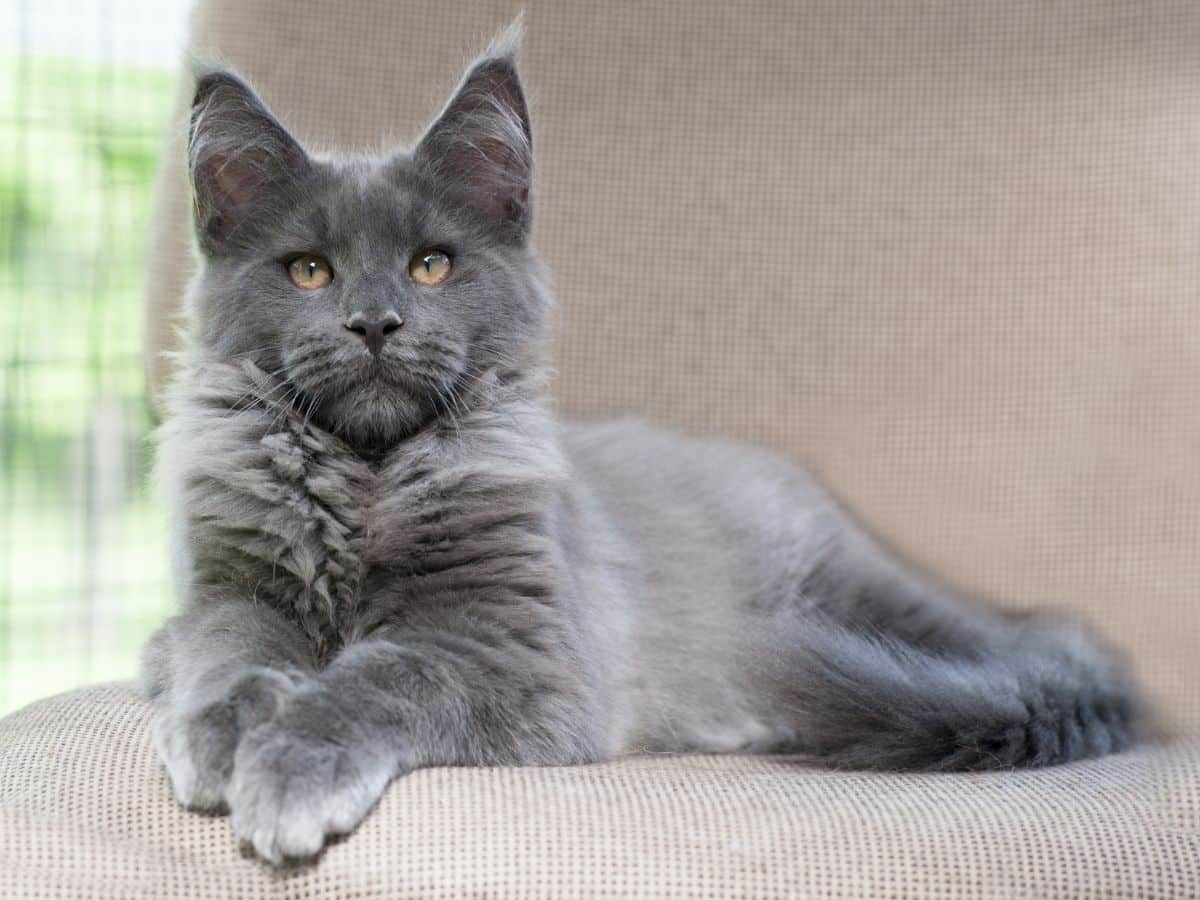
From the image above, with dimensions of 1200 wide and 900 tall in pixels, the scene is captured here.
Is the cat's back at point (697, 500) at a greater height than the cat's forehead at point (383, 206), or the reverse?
the cat's forehead at point (383, 206)

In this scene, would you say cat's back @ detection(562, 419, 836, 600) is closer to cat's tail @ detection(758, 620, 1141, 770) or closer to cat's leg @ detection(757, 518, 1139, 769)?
cat's leg @ detection(757, 518, 1139, 769)

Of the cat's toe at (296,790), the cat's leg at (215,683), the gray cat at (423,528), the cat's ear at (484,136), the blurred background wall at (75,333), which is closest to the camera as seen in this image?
the cat's toe at (296,790)

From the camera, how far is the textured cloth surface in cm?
124

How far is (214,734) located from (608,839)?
1.43 ft

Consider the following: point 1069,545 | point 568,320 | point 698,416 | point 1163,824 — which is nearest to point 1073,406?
point 1069,545

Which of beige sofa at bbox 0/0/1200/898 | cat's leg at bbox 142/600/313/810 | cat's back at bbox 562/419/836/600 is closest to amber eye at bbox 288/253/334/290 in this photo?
cat's leg at bbox 142/600/313/810

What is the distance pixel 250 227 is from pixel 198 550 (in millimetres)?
447

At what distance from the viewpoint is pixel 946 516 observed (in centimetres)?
243

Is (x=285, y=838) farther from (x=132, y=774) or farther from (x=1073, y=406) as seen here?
(x=1073, y=406)

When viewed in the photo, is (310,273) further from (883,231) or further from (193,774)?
(883,231)

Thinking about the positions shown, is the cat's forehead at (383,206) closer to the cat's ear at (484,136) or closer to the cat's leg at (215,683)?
the cat's ear at (484,136)

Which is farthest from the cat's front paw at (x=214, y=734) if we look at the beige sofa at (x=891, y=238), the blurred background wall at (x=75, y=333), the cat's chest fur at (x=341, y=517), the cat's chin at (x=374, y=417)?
the blurred background wall at (x=75, y=333)

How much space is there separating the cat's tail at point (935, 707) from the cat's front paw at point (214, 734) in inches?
28.2

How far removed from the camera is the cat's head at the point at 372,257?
1575 millimetres
